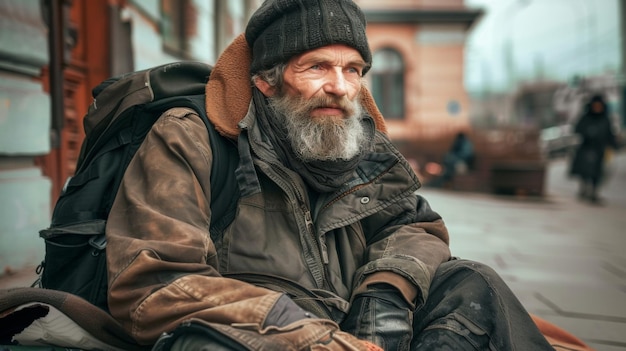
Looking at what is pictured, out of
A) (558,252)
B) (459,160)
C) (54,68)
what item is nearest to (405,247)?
(54,68)

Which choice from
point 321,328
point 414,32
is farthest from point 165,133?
point 414,32

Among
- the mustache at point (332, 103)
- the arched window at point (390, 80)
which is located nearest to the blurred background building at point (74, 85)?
the mustache at point (332, 103)

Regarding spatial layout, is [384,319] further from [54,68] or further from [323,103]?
[54,68]

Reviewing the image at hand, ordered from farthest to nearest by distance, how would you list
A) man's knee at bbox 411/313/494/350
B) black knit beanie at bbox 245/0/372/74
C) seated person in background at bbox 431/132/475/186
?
seated person in background at bbox 431/132/475/186 < black knit beanie at bbox 245/0/372/74 < man's knee at bbox 411/313/494/350

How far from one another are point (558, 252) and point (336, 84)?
14.3 feet

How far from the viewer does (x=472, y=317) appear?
184 centimetres

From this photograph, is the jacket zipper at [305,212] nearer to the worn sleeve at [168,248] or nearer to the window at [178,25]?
the worn sleeve at [168,248]

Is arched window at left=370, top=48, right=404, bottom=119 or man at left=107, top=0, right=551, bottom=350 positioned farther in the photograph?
arched window at left=370, top=48, right=404, bottom=119

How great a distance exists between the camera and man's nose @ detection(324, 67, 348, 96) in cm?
217

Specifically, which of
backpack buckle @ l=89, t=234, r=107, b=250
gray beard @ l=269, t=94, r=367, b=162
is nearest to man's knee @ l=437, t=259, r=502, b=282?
gray beard @ l=269, t=94, r=367, b=162

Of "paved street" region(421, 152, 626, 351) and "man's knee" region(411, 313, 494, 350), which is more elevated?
"man's knee" region(411, 313, 494, 350)

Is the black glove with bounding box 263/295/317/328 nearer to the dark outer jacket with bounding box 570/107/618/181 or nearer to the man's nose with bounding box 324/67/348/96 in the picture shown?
the man's nose with bounding box 324/67/348/96

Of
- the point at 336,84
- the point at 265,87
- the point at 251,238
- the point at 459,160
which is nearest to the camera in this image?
the point at 251,238

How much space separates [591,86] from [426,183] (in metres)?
28.4
